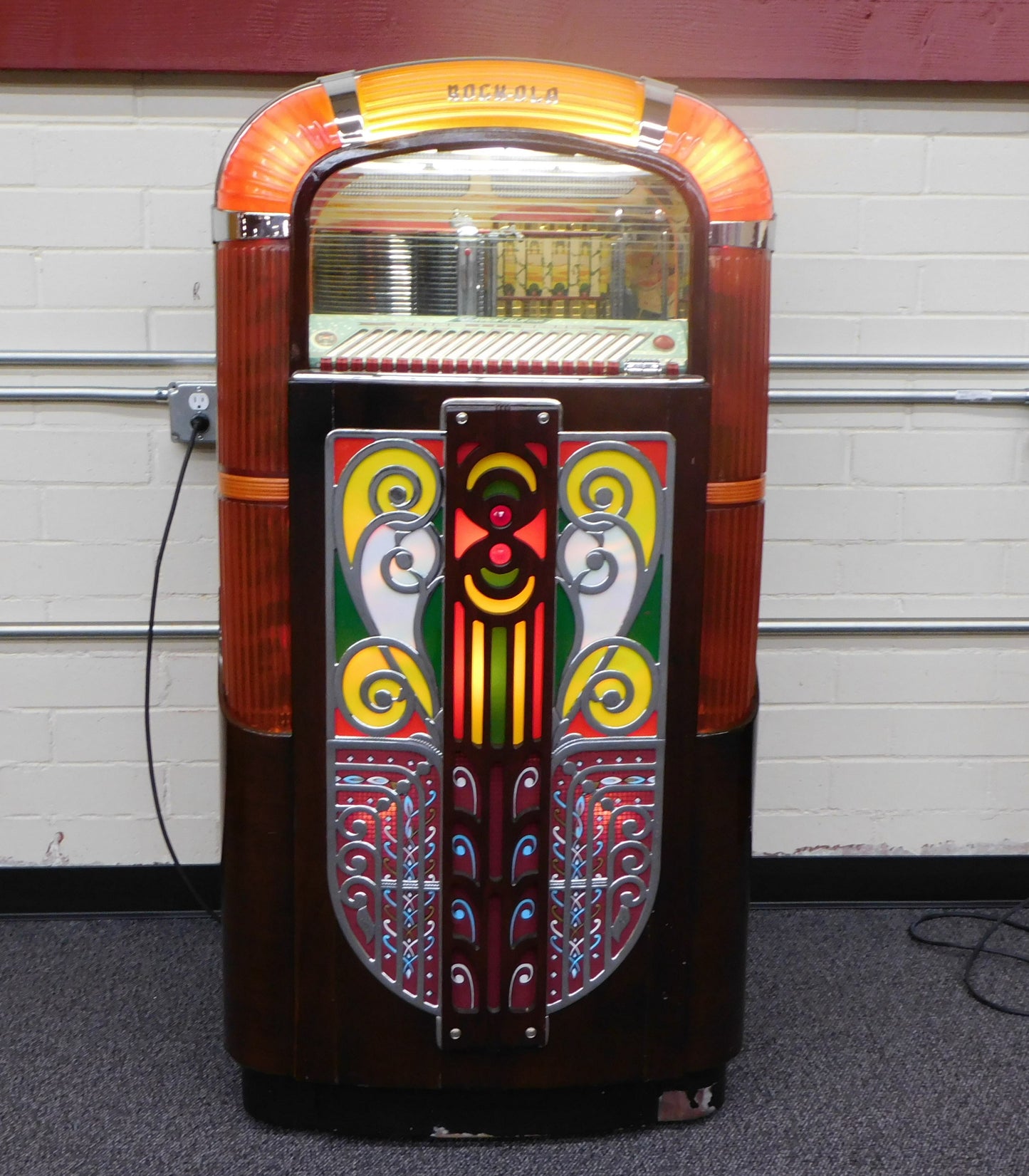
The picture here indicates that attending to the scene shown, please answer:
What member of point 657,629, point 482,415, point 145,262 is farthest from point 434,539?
point 145,262

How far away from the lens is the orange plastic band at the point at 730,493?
162 cm

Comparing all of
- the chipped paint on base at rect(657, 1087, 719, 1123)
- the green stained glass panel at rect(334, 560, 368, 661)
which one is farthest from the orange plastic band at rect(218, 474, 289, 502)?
the chipped paint on base at rect(657, 1087, 719, 1123)

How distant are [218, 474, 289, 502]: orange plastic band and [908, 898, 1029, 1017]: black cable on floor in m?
1.56

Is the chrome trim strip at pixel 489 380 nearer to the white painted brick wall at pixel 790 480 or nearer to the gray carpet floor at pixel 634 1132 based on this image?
the white painted brick wall at pixel 790 480

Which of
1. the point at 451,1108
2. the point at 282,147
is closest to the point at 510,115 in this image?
the point at 282,147

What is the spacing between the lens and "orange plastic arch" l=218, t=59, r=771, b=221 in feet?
4.97

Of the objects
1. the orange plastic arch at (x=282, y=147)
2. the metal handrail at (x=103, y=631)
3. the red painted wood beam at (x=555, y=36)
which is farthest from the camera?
the metal handrail at (x=103, y=631)

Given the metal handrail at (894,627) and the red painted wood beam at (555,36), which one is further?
the metal handrail at (894,627)

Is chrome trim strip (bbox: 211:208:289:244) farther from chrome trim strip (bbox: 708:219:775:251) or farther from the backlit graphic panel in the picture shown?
chrome trim strip (bbox: 708:219:775:251)

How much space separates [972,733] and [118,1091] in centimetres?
179

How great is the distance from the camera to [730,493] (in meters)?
1.62

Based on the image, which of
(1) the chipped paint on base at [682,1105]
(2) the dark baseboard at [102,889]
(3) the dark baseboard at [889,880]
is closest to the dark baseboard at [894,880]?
(3) the dark baseboard at [889,880]

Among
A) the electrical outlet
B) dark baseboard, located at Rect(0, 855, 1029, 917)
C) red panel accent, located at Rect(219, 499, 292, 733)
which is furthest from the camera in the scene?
dark baseboard, located at Rect(0, 855, 1029, 917)

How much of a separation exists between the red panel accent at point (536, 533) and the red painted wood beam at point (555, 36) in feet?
3.28
